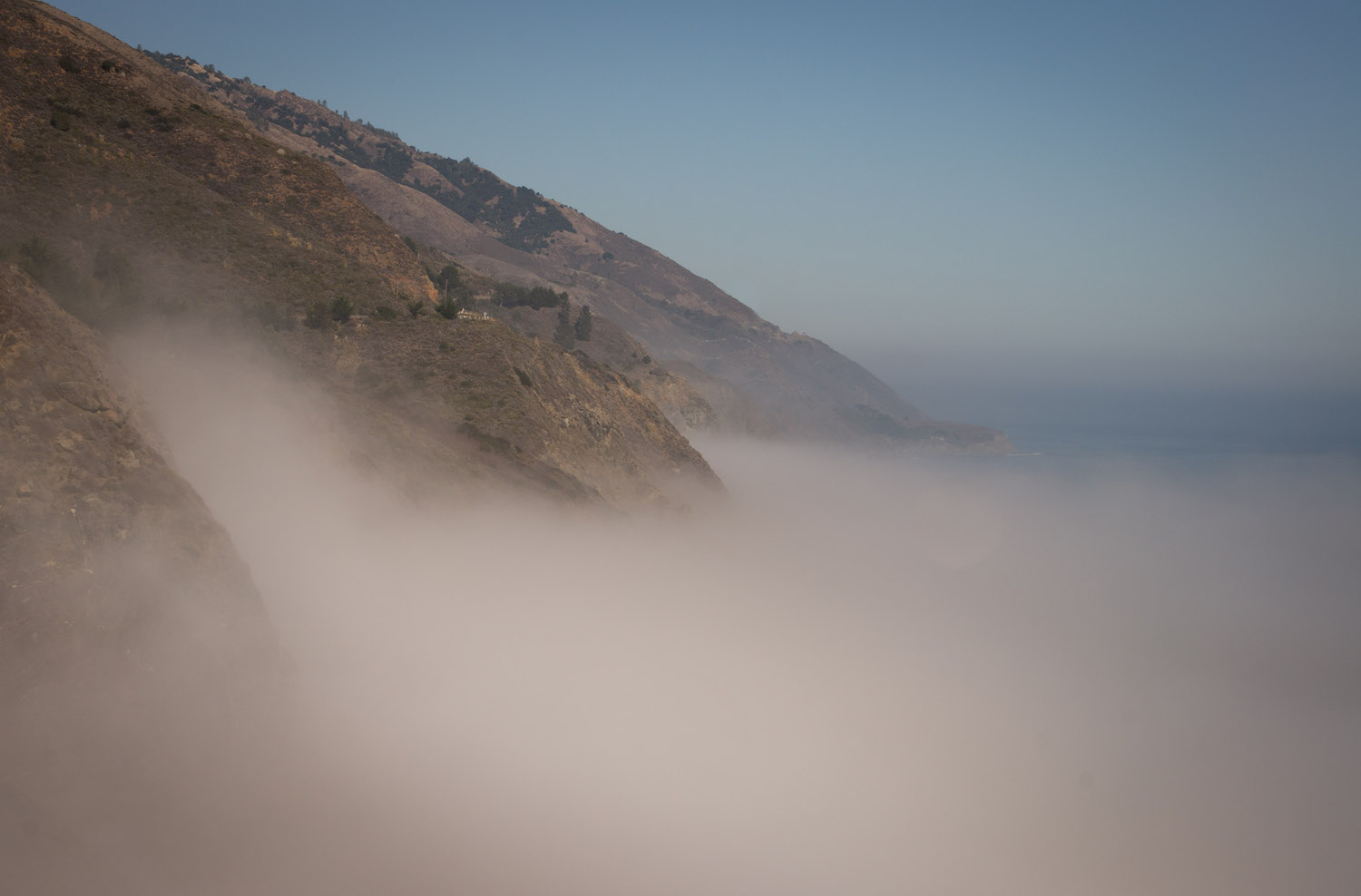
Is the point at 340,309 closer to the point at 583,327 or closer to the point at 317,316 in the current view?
the point at 317,316

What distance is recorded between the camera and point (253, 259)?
4219 cm

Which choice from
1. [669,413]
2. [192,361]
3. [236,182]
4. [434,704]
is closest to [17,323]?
[192,361]

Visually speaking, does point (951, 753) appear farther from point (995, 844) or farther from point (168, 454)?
point (168, 454)

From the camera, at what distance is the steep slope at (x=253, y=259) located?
3541 centimetres

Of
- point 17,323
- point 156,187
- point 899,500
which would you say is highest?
point 899,500

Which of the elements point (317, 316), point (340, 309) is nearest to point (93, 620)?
point (317, 316)

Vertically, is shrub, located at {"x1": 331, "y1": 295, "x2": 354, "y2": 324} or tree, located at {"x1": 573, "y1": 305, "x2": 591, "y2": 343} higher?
tree, located at {"x1": 573, "y1": 305, "x2": 591, "y2": 343}

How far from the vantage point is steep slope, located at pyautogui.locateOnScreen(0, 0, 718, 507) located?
35406mm

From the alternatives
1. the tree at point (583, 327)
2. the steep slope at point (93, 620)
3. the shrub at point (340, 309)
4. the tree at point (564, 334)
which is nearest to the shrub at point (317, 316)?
the shrub at point (340, 309)

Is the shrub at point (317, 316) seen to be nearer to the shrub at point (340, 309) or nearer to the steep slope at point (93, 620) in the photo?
the shrub at point (340, 309)

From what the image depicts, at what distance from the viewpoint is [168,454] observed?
799 inches

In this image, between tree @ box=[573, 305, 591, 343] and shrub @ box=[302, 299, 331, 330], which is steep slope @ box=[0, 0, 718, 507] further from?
tree @ box=[573, 305, 591, 343]

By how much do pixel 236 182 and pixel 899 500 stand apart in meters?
172

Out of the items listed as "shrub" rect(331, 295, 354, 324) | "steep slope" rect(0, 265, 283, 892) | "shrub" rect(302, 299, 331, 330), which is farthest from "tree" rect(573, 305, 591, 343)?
"steep slope" rect(0, 265, 283, 892)
